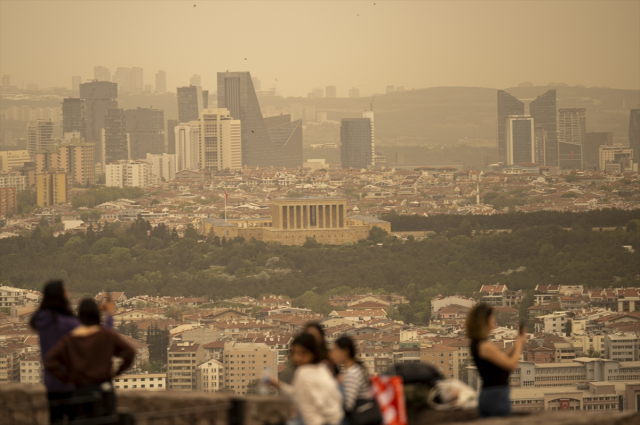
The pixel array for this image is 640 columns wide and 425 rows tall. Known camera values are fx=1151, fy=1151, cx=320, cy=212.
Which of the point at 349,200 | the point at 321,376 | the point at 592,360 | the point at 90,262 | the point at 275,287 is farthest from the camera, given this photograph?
the point at 349,200

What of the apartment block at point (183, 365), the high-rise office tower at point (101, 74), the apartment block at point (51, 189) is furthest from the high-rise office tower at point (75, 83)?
the apartment block at point (183, 365)

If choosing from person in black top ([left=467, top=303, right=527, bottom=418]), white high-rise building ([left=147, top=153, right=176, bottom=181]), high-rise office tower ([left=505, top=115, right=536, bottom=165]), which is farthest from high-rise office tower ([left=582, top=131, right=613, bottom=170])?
person in black top ([left=467, top=303, right=527, bottom=418])

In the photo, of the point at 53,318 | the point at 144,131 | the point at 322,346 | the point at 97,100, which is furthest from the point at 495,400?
the point at 144,131

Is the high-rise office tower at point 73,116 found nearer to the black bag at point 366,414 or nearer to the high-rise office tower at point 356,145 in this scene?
the high-rise office tower at point 356,145

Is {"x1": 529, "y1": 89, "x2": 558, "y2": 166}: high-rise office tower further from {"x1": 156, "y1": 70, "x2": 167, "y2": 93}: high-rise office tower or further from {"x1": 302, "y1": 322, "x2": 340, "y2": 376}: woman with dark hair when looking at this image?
{"x1": 302, "y1": 322, "x2": 340, "y2": 376}: woman with dark hair

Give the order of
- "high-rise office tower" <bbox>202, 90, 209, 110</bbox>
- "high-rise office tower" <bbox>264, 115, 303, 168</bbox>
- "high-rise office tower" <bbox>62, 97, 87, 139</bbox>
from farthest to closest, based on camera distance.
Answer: "high-rise office tower" <bbox>202, 90, 209, 110</bbox> → "high-rise office tower" <bbox>264, 115, 303, 168</bbox> → "high-rise office tower" <bbox>62, 97, 87, 139</bbox>

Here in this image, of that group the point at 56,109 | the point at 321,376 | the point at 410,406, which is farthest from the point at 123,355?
the point at 56,109

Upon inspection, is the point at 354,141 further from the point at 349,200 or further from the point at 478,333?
the point at 478,333
